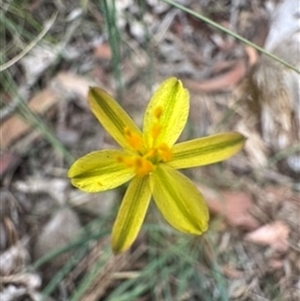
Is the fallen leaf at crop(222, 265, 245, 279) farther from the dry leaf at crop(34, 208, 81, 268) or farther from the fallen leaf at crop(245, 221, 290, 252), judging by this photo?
the dry leaf at crop(34, 208, 81, 268)

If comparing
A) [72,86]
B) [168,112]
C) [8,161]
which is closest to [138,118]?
[72,86]

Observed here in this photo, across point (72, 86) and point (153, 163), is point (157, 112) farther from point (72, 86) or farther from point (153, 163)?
point (72, 86)

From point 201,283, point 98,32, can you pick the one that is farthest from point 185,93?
point 98,32

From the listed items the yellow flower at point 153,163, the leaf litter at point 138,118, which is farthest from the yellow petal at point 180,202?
the leaf litter at point 138,118

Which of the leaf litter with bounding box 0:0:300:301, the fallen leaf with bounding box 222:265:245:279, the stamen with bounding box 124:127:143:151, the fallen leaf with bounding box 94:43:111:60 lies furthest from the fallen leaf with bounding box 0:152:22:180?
the stamen with bounding box 124:127:143:151

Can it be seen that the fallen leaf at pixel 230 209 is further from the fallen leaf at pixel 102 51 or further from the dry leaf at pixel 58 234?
the fallen leaf at pixel 102 51

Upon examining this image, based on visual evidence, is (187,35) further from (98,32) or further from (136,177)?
(136,177)

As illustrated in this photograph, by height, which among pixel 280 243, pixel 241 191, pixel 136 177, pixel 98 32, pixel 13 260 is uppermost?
pixel 98 32
